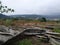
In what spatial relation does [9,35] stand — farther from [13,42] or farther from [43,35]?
[43,35]

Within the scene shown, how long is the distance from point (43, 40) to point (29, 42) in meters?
0.61

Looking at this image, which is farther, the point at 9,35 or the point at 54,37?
the point at 54,37

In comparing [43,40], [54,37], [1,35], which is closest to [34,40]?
[43,40]

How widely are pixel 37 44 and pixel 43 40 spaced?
0.37m

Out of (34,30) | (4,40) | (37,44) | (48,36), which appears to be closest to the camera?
(4,40)

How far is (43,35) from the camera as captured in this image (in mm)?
6180

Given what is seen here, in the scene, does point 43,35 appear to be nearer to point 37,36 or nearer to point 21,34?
point 37,36

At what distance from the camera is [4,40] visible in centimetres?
511

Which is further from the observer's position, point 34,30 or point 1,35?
point 34,30

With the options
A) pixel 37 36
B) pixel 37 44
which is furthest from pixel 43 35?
pixel 37 44

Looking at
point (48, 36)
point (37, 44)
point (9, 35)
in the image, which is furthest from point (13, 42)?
point (48, 36)

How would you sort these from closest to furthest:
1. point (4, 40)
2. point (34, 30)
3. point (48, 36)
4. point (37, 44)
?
1. point (4, 40)
2. point (37, 44)
3. point (48, 36)
4. point (34, 30)

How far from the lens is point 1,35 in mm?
5387

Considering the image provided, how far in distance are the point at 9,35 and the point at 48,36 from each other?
4.05ft
